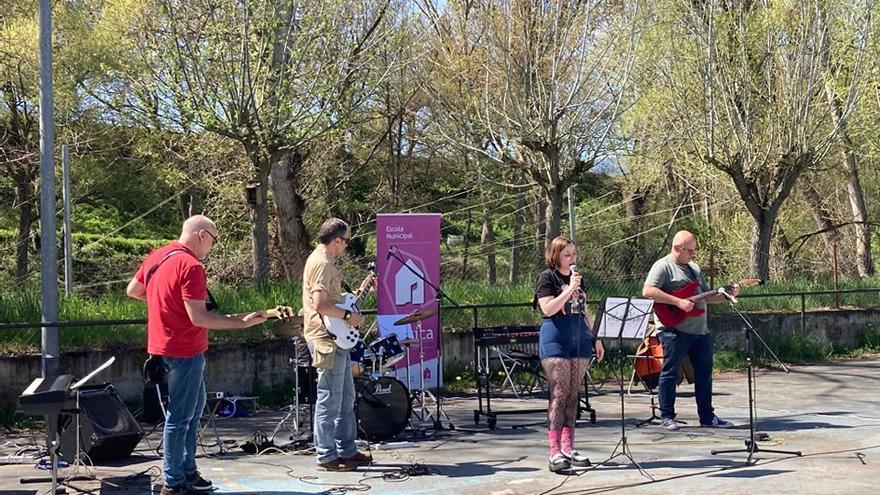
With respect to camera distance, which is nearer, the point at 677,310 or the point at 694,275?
the point at 677,310

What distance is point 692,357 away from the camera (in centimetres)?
1027

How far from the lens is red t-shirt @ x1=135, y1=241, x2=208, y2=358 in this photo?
7.00 metres

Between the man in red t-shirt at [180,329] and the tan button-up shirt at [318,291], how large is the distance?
37.2 inches

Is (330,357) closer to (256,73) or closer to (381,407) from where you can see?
(381,407)

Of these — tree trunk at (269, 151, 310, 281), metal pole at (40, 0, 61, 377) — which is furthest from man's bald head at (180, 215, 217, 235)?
tree trunk at (269, 151, 310, 281)

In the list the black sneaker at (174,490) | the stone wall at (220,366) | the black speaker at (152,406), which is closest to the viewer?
the black sneaker at (174,490)

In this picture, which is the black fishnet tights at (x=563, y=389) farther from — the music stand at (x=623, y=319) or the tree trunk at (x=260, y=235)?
the tree trunk at (x=260, y=235)

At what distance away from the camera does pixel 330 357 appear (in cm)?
805

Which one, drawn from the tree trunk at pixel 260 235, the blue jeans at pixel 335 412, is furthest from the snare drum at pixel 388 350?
the tree trunk at pixel 260 235

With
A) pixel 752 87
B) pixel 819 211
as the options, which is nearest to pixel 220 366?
pixel 752 87

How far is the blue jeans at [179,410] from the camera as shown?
23.2 feet

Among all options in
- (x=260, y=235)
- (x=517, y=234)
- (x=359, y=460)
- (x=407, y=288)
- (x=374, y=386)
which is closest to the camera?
(x=359, y=460)

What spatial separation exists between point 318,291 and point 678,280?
3933 mm

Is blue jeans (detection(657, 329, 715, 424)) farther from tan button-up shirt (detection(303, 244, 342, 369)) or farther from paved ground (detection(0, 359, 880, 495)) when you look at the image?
tan button-up shirt (detection(303, 244, 342, 369))
